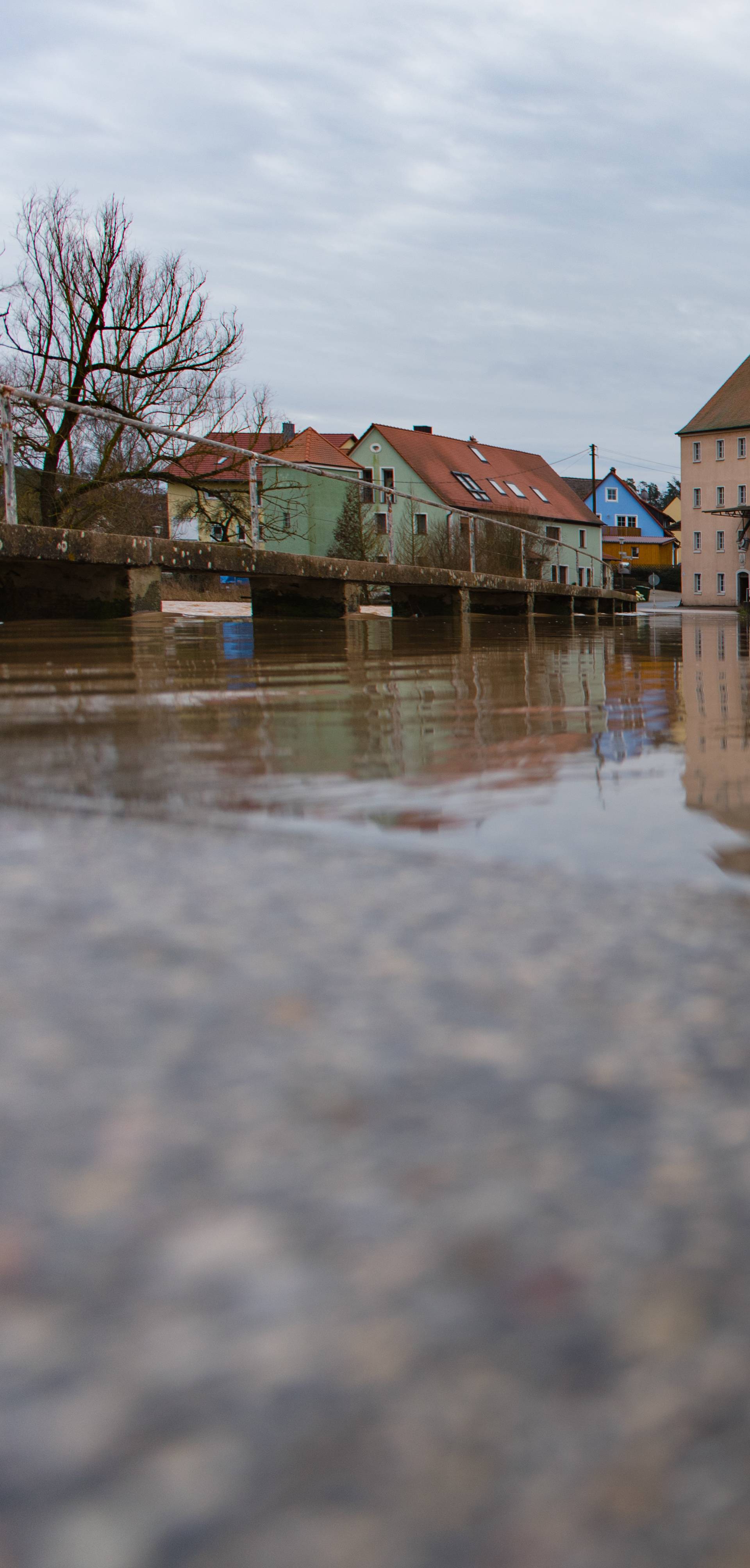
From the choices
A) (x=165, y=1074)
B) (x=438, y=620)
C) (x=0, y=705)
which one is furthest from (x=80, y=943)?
(x=438, y=620)

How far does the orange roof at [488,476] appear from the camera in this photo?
54125 mm

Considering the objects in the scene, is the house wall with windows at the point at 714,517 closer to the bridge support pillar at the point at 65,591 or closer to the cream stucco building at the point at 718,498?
the cream stucco building at the point at 718,498

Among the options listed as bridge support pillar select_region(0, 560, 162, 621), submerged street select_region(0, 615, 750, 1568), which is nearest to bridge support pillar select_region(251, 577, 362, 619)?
bridge support pillar select_region(0, 560, 162, 621)

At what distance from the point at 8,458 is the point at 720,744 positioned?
550cm

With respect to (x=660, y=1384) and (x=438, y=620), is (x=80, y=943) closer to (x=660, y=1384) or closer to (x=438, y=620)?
(x=660, y=1384)

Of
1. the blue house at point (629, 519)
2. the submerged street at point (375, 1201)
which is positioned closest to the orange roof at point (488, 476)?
the blue house at point (629, 519)

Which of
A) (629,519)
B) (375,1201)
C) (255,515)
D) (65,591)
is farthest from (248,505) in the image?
(629,519)

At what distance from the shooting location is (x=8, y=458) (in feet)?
21.6

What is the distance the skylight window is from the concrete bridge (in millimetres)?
43511

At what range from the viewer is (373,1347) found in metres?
0.39

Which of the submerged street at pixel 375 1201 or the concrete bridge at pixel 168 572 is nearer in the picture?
the submerged street at pixel 375 1201

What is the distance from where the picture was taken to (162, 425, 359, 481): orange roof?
11.4m

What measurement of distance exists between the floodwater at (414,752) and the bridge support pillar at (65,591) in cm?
312

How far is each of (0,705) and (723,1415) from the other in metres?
2.65
